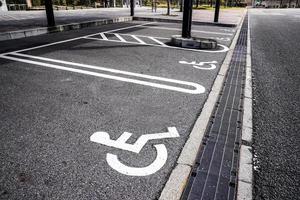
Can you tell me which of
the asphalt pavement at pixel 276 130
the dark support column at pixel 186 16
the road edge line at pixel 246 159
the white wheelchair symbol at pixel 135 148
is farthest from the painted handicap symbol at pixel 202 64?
the white wheelchair symbol at pixel 135 148

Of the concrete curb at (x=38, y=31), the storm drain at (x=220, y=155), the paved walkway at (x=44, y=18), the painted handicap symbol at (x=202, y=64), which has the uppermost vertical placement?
the paved walkway at (x=44, y=18)

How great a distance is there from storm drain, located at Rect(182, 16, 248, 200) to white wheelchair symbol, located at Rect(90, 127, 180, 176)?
1.21 ft

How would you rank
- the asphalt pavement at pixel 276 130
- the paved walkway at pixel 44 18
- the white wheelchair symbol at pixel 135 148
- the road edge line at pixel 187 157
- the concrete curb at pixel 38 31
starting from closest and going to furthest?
the road edge line at pixel 187 157
the asphalt pavement at pixel 276 130
the white wheelchair symbol at pixel 135 148
the concrete curb at pixel 38 31
the paved walkway at pixel 44 18

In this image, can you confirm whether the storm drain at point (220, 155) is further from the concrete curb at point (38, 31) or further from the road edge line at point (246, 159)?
the concrete curb at point (38, 31)

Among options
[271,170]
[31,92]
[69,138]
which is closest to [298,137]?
[271,170]

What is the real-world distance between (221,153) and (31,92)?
323cm

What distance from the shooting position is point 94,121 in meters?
3.13

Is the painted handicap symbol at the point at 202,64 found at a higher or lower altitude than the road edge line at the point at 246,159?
higher

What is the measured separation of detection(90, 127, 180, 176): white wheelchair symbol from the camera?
228 centimetres

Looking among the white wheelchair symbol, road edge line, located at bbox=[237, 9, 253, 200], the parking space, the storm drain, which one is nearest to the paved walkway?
the parking space

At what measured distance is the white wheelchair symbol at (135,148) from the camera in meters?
2.28

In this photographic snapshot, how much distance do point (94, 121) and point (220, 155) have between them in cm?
167

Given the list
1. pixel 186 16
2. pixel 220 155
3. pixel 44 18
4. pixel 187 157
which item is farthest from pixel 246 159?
pixel 44 18

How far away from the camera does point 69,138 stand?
2740mm
